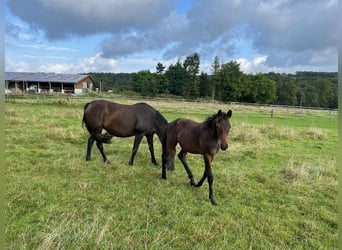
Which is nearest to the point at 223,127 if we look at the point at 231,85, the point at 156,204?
the point at 156,204

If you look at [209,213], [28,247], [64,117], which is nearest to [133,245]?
[28,247]

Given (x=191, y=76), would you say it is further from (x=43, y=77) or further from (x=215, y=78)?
(x=43, y=77)

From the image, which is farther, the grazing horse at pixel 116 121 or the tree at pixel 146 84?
the tree at pixel 146 84

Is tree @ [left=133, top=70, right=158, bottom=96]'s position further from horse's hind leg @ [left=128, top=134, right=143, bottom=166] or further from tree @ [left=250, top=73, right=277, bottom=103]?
horse's hind leg @ [left=128, top=134, right=143, bottom=166]

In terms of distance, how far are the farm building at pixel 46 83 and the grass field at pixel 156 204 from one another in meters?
39.4

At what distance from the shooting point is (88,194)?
14.6ft

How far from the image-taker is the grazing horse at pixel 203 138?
4.19 meters

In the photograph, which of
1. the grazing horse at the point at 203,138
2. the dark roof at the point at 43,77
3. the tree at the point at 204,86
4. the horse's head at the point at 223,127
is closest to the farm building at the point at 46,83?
the dark roof at the point at 43,77

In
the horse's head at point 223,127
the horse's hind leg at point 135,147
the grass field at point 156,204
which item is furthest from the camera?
the horse's hind leg at point 135,147

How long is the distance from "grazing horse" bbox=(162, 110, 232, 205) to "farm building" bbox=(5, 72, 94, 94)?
41429 millimetres

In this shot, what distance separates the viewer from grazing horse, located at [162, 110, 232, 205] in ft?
13.7

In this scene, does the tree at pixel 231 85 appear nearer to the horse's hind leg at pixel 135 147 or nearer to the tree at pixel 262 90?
the tree at pixel 262 90

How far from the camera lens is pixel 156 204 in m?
4.21

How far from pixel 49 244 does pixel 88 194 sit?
1.63m
